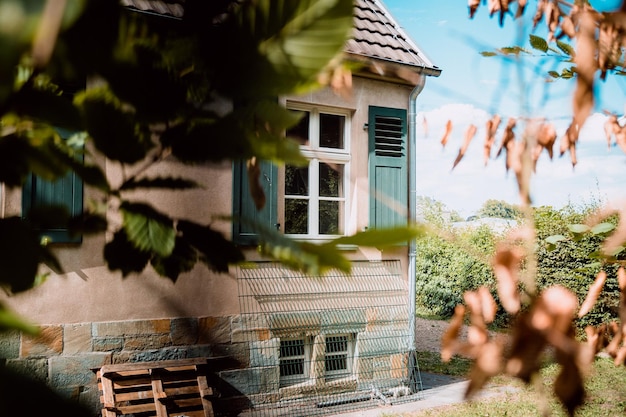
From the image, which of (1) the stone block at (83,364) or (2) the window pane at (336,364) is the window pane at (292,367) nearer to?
(2) the window pane at (336,364)

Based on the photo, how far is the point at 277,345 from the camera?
5.77m

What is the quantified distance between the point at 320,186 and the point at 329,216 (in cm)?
39

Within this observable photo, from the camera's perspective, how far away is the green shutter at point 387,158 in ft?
20.1

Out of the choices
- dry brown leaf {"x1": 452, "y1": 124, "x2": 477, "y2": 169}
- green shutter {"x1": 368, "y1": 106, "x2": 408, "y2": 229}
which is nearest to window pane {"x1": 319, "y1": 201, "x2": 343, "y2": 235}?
green shutter {"x1": 368, "y1": 106, "x2": 408, "y2": 229}

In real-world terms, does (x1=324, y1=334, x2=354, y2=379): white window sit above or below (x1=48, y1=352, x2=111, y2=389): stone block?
below

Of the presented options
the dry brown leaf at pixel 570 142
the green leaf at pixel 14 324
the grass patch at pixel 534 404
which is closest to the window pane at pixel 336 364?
the grass patch at pixel 534 404

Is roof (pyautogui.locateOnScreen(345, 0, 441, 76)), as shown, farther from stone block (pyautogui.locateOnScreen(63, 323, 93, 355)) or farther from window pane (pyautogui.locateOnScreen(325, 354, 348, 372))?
stone block (pyautogui.locateOnScreen(63, 323, 93, 355))

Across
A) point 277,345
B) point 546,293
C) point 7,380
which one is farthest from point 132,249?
point 277,345

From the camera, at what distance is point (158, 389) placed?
15.8ft

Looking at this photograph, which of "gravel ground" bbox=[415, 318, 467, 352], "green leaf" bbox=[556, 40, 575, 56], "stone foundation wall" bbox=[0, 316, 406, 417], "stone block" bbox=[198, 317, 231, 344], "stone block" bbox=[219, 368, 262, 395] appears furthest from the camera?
"gravel ground" bbox=[415, 318, 467, 352]

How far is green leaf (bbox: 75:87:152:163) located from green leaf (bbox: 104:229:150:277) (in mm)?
61

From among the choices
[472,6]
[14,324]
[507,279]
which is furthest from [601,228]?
[14,324]

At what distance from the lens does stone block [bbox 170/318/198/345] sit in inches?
202

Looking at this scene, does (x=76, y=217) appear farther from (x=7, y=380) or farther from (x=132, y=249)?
(x=7, y=380)
